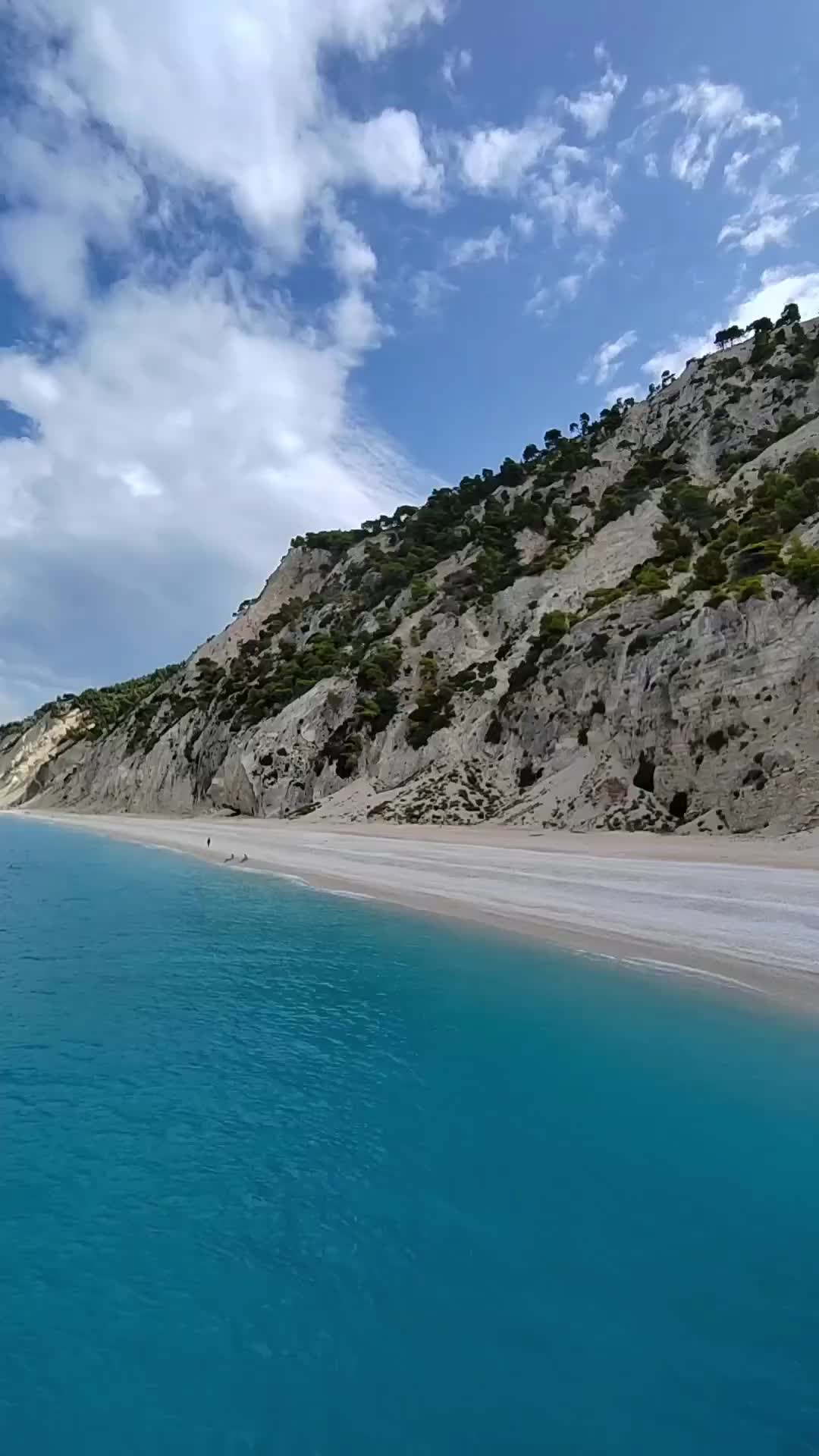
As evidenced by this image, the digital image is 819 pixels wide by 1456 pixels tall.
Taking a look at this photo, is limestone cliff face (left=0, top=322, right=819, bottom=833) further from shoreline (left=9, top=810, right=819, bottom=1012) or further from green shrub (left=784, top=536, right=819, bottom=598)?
shoreline (left=9, top=810, right=819, bottom=1012)

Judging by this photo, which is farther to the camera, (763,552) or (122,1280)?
(763,552)

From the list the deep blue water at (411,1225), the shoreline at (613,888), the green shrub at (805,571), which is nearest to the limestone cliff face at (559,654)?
the green shrub at (805,571)

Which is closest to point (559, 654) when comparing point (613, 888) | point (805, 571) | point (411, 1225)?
point (805, 571)

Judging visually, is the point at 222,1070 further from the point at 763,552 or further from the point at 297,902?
the point at 763,552

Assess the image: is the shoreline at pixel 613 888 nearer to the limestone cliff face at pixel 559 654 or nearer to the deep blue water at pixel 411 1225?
the deep blue water at pixel 411 1225

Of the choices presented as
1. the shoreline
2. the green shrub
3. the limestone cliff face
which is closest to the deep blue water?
the shoreline

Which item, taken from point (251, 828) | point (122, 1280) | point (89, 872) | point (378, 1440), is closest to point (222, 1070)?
point (122, 1280)

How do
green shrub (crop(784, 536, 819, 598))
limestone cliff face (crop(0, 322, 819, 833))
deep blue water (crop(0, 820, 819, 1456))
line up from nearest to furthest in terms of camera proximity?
deep blue water (crop(0, 820, 819, 1456)) → green shrub (crop(784, 536, 819, 598)) → limestone cliff face (crop(0, 322, 819, 833))
